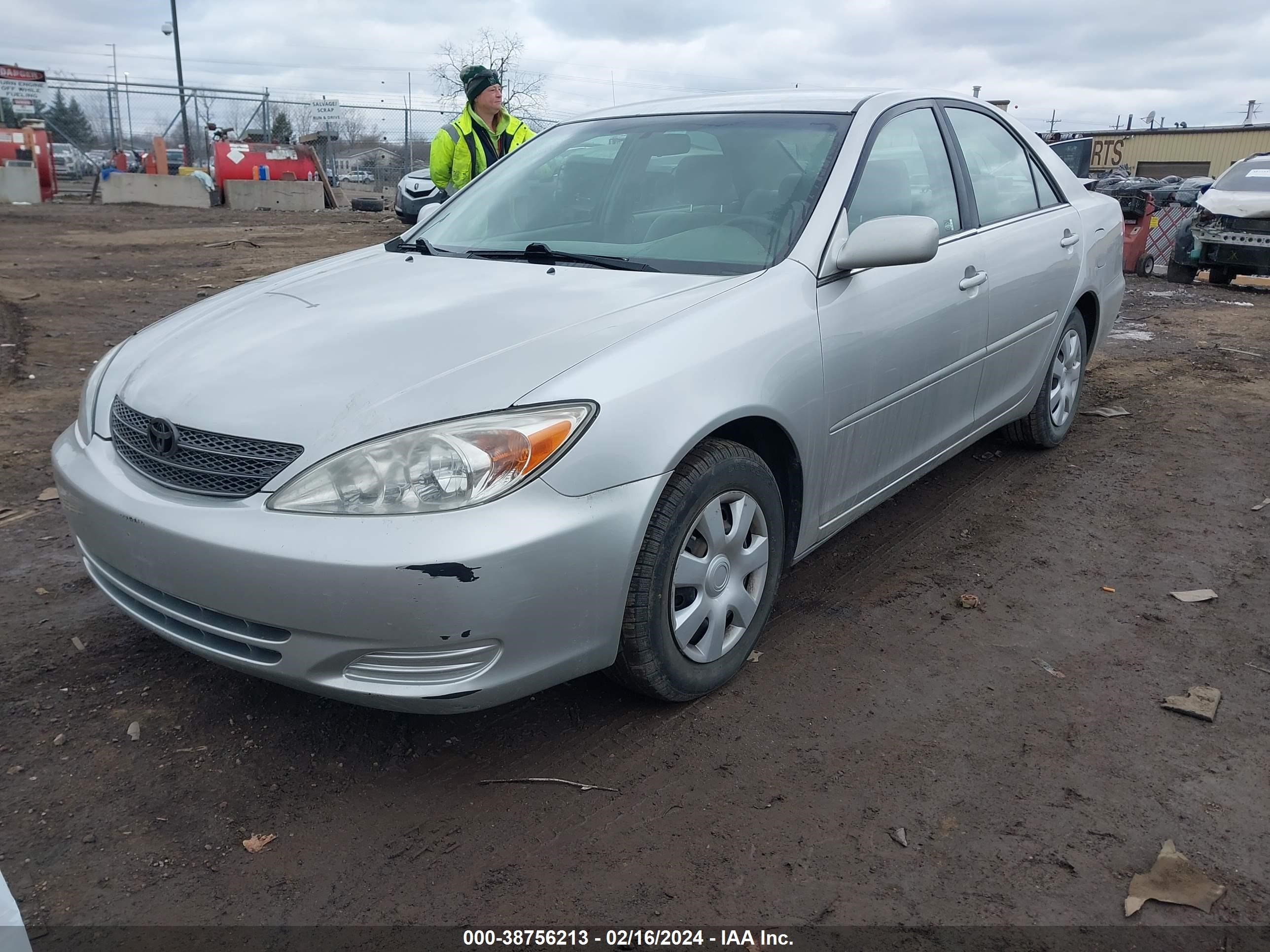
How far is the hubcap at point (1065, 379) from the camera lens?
485 centimetres

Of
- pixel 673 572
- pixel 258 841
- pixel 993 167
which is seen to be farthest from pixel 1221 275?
pixel 258 841

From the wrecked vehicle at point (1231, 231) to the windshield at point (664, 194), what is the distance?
10743 mm

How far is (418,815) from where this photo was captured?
2383mm

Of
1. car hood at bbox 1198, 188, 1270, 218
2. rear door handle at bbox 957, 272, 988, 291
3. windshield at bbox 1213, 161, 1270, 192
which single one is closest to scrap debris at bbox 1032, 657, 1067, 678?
rear door handle at bbox 957, 272, 988, 291

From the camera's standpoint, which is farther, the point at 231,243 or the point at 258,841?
the point at 231,243

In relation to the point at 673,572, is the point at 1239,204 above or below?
above

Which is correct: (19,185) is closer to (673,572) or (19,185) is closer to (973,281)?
(973,281)

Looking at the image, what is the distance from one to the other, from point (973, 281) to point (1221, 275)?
429 inches

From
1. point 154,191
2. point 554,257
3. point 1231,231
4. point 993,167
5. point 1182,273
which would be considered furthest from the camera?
point 154,191

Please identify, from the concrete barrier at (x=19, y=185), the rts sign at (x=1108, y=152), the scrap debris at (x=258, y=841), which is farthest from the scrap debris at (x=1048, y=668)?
the rts sign at (x=1108, y=152)

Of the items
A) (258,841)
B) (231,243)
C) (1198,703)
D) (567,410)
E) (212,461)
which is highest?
(567,410)

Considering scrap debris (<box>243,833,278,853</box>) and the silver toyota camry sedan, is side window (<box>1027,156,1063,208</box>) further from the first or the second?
scrap debris (<box>243,833,278,853</box>)

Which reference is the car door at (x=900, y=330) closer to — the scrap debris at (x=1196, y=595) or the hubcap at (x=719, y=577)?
the hubcap at (x=719, y=577)

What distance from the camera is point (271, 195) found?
68.3 ft
